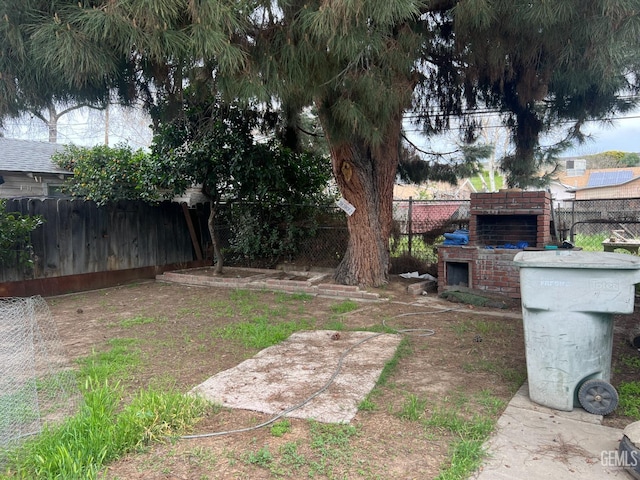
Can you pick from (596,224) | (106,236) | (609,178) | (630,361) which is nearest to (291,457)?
(630,361)

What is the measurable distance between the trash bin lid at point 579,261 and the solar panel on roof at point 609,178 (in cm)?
3131

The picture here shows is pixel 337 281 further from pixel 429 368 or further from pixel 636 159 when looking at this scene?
pixel 636 159

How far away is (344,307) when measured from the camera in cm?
606

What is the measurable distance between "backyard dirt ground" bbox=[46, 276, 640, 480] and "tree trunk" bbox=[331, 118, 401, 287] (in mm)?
527

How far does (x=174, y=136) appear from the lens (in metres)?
7.89

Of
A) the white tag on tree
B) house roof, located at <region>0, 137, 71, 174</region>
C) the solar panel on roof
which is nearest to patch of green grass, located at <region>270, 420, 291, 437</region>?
the white tag on tree

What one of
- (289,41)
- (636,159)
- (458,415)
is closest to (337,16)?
(289,41)

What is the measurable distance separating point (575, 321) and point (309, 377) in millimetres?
1997

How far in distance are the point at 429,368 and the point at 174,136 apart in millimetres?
6332

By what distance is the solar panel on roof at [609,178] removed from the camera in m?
29.6

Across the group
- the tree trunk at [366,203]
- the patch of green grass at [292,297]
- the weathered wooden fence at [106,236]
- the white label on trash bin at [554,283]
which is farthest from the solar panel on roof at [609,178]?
the white label on trash bin at [554,283]

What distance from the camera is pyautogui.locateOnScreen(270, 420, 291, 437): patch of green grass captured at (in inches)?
102

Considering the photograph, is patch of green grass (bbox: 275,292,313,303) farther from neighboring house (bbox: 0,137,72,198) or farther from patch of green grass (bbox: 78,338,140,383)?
neighboring house (bbox: 0,137,72,198)

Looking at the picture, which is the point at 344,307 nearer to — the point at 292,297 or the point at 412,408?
the point at 292,297
